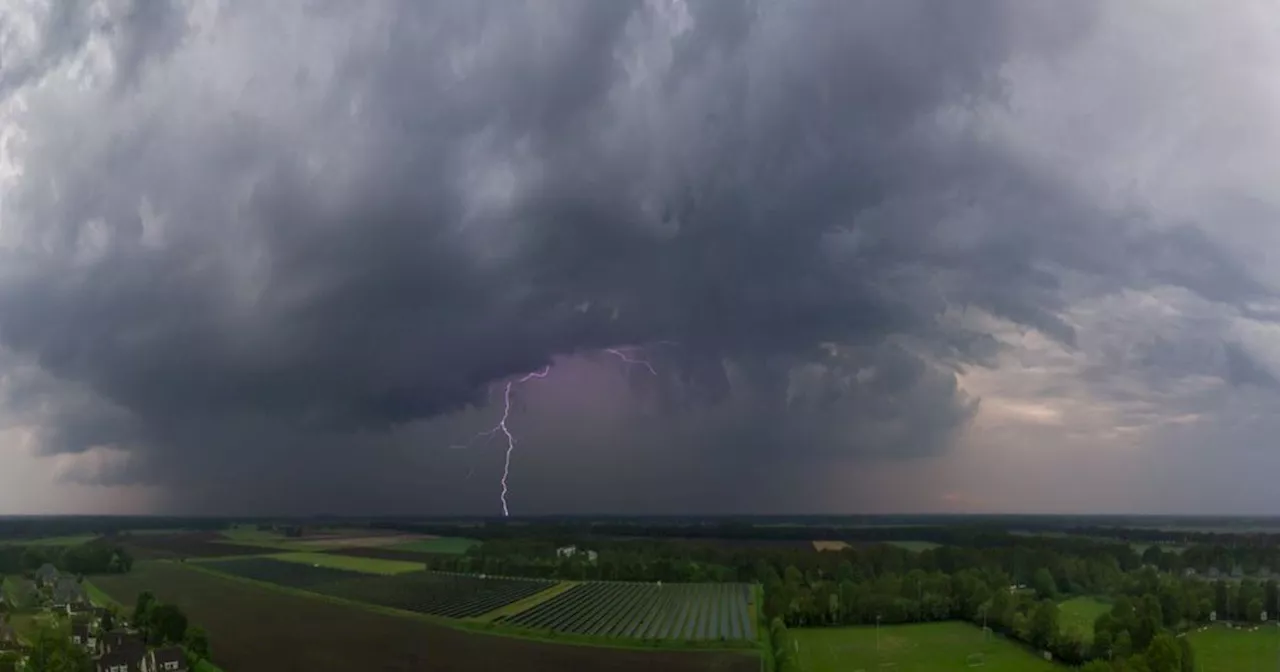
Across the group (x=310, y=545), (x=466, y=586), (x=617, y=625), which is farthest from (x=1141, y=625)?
(x=310, y=545)

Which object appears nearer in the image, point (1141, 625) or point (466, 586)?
point (1141, 625)

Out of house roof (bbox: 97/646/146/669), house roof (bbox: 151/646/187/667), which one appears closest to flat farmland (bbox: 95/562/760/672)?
house roof (bbox: 151/646/187/667)

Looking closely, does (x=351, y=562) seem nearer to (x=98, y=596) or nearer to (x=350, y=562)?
(x=350, y=562)

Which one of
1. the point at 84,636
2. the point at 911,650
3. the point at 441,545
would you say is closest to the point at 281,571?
the point at 441,545

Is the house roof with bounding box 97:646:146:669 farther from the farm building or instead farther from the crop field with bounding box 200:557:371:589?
the farm building

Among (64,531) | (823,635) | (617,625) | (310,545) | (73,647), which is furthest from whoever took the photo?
(310,545)

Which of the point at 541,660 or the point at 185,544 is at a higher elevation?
the point at 185,544

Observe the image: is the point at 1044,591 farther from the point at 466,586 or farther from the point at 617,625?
the point at 466,586
